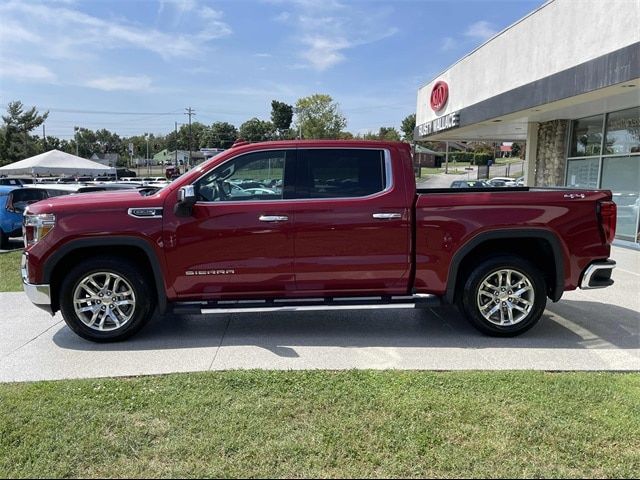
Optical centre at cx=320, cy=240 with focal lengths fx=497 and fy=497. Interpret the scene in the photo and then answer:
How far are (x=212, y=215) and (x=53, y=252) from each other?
5.08ft

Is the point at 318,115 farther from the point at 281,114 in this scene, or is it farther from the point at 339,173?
the point at 339,173

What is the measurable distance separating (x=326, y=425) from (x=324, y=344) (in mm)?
1683

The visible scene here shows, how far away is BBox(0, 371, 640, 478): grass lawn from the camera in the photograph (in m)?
2.81

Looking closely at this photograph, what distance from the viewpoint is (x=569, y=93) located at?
9.76 m

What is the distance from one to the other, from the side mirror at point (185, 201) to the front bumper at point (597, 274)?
156 inches

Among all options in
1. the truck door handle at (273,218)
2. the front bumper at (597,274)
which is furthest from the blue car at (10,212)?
the front bumper at (597,274)

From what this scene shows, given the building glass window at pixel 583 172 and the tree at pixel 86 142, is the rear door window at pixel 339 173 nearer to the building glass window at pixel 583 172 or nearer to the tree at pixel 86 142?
the building glass window at pixel 583 172

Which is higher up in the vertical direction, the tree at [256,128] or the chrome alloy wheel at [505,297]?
the tree at [256,128]

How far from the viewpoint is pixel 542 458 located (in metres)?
2.88

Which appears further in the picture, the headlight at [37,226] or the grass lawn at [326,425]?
the headlight at [37,226]

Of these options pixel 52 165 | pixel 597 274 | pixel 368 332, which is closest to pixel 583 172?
pixel 597 274

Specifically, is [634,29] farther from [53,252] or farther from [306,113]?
[306,113]

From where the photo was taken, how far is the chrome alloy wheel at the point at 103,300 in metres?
4.87

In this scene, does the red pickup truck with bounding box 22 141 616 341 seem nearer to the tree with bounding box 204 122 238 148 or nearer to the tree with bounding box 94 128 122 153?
the tree with bounding box 204 122 238 148
